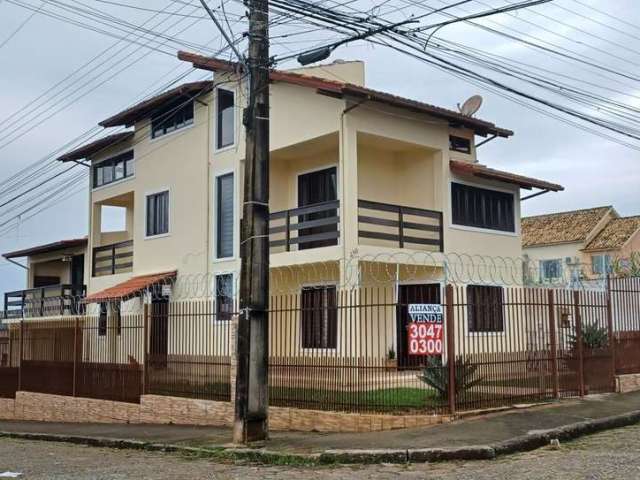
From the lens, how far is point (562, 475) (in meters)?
8.48

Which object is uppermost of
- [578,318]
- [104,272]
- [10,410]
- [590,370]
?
[104,272]

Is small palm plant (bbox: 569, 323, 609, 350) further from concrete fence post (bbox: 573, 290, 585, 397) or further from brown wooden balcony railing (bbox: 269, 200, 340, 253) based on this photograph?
brown wooden balcony railing (bbox: 269, 200, 340, 253)

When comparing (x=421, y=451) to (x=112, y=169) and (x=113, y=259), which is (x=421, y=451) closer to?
(x=113, y=259)

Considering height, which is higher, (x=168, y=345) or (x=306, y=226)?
(x=306, y=226)

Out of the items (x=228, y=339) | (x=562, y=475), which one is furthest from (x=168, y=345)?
(x=562, y=475)

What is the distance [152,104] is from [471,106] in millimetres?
9969

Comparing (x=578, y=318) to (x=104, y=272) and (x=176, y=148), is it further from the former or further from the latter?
(x=104, y=272)

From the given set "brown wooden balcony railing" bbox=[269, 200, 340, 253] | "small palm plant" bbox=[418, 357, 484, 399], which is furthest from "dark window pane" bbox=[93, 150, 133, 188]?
"small palm plant" bbox=[418, 357, 484, 399]

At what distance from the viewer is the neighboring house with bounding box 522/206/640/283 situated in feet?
128

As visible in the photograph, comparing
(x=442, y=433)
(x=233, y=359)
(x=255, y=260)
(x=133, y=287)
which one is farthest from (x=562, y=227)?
(x=255, y=260)

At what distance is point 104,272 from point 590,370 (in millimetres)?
18537

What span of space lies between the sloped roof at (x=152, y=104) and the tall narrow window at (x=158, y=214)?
2767 mm

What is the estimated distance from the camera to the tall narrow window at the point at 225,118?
2219cm

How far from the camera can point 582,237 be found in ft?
132
